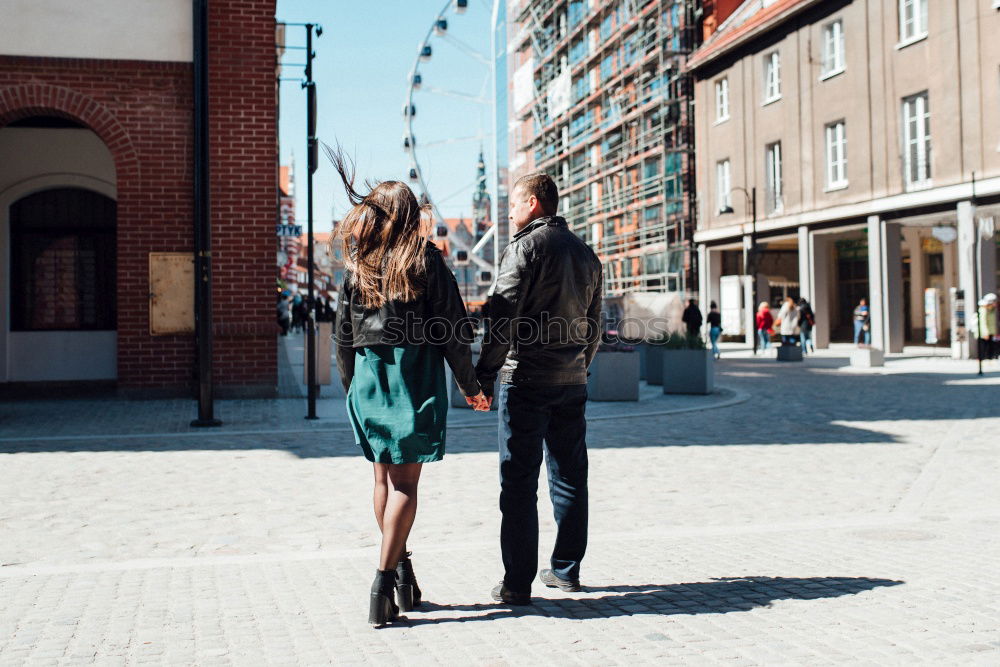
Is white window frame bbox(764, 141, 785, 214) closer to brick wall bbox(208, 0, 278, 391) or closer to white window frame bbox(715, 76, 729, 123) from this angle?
white window frame bbox(715, 76, 729, 123)

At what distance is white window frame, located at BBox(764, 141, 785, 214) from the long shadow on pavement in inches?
1186

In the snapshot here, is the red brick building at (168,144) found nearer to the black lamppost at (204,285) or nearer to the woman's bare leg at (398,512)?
the black lamppost at (204,285)

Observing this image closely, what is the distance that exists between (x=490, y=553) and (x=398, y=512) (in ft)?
4.52

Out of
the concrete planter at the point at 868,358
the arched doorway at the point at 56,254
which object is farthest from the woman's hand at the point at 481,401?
the concrete planter at the point at 868,358

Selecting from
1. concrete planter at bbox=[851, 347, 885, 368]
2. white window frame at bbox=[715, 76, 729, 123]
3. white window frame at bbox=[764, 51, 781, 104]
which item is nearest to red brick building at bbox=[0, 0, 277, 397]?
concrete planter at bbox=[851, 347, 885, 368]

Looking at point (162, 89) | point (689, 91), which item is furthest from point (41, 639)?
point (689, 91)

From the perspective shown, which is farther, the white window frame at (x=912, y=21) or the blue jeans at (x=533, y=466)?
the white window frame at (x=912, y=21)

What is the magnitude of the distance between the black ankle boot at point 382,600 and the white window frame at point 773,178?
3115 cm

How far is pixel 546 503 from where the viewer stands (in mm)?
7090

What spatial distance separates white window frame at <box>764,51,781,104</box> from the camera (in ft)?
111

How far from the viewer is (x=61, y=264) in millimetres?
16109

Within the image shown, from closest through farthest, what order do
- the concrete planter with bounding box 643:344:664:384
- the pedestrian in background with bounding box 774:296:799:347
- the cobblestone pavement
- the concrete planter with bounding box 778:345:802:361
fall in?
the cobblestone pavement < the concrete planter with bounding box 643:344:664:384 < the concrete planter with bounding box 778:345:802:361 < the pedestrian in background with bounding box 774:296:799:347

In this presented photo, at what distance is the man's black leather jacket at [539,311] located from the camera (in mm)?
4410

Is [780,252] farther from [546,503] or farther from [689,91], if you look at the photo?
[546,503]
